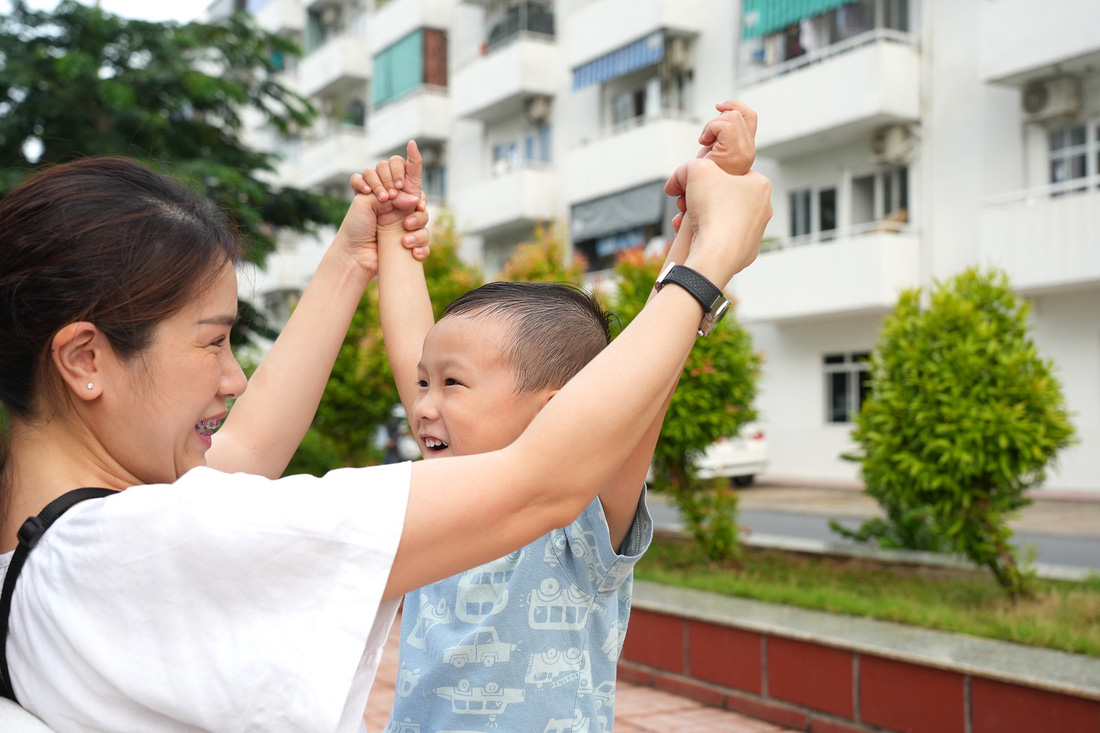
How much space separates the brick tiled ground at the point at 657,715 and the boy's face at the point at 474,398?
2.87 metres

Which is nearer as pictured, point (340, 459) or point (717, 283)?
point (717, 283)

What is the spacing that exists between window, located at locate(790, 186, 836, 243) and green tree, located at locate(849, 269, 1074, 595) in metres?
11.1

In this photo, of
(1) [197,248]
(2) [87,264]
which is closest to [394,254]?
(1) [197,248]

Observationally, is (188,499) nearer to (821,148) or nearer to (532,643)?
(532,643)

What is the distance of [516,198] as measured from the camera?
72.1 feet

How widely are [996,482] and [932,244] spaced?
1100 centimetres

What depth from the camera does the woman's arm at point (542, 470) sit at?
1110 millimetres

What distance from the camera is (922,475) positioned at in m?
5.79

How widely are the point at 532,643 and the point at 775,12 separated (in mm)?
16948

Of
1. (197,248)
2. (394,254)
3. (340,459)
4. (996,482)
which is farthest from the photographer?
(340,459)

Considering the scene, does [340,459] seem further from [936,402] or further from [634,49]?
[634,49]

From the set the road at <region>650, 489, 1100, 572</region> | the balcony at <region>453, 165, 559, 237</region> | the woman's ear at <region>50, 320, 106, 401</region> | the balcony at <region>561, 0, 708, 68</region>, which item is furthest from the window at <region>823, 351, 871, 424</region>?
the woman's ear at <region>50, 320, 106, 401</region>

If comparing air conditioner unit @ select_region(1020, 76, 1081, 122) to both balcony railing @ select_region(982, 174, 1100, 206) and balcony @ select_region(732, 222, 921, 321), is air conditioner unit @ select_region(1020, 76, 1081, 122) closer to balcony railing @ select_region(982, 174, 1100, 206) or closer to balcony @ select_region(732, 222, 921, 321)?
balcony railing @ select_region(982, 174, 1100, 206)

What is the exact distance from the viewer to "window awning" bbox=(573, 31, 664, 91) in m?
19.0
